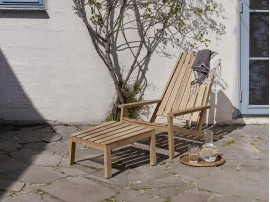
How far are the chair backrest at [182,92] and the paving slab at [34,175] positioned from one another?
65.2 inches

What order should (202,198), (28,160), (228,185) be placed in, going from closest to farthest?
(202,198) → (228,185) → (28,160)

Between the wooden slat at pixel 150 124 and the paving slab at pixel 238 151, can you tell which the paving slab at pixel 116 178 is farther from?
the paving slab at pixel 238 151

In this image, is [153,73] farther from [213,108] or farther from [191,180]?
[191,180]

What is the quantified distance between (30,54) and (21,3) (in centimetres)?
66

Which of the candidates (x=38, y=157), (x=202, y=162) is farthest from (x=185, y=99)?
(x=38, y=157)

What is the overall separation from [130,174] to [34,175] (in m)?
0.84

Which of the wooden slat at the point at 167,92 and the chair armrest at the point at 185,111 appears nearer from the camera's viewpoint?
the chair armrest at the point at 185,111

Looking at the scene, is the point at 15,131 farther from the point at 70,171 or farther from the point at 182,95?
the point at 182,95

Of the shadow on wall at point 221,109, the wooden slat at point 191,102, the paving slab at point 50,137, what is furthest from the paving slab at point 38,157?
the shadow on wall at point 221,109

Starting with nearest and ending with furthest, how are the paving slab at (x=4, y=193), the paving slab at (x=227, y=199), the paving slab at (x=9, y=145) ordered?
the paving slab at (x=227, y=199) < the paving slab at (x=4, y=193) < the paving slab at (x=9, y=145)

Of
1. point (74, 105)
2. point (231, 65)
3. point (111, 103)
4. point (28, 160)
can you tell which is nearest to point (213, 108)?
point (231, 65)

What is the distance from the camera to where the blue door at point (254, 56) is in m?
5.69

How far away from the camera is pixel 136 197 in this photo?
3291 mm

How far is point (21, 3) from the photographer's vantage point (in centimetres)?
565
